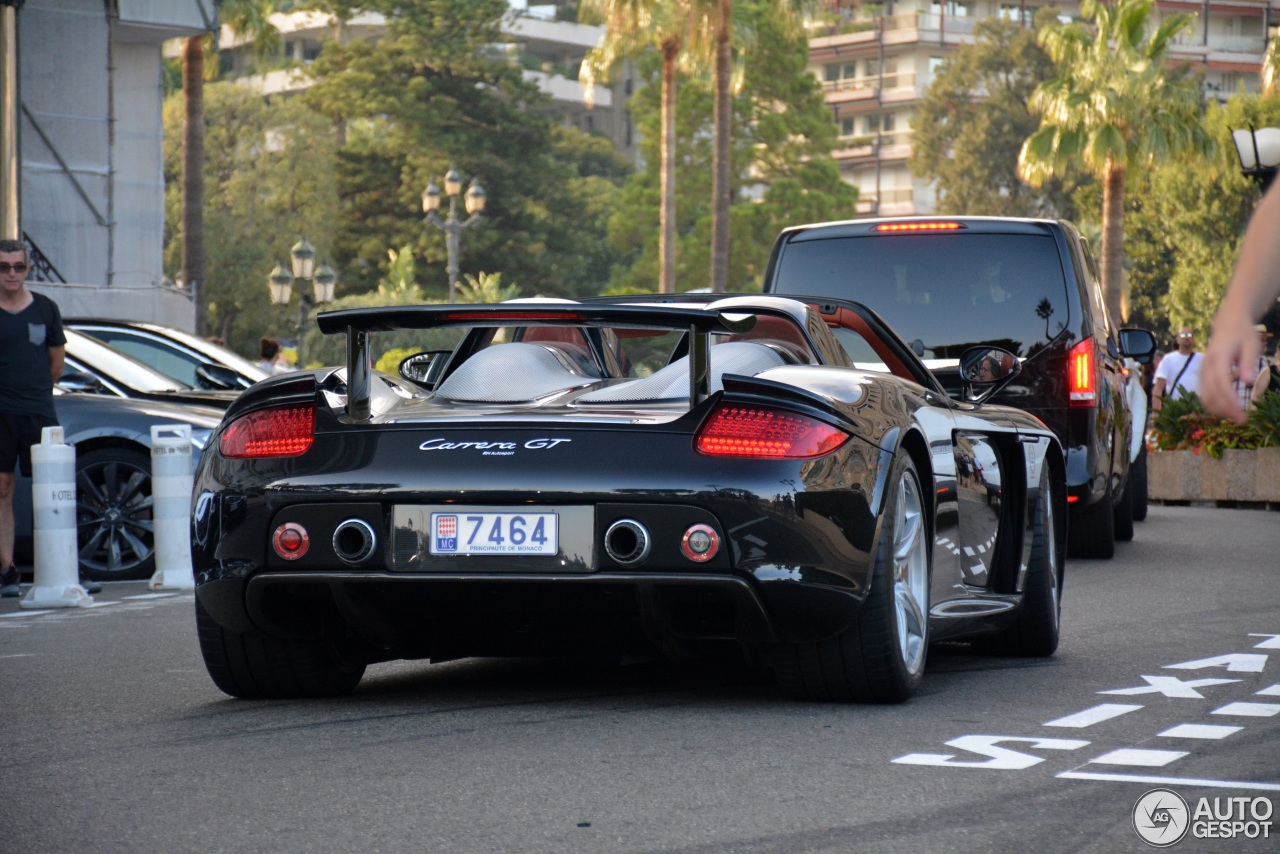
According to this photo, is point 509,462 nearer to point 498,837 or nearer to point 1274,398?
point 498,837

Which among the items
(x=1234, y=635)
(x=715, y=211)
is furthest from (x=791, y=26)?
(x=1234, y=635)

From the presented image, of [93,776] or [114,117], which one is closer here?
[93,776]

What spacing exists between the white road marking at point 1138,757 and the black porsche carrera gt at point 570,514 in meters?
0.77

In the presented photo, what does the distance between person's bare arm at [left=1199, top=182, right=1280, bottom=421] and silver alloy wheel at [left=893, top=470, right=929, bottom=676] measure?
126 inches

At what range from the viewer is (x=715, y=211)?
156ft

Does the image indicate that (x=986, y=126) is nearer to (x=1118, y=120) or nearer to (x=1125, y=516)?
(x=1118, y=120)

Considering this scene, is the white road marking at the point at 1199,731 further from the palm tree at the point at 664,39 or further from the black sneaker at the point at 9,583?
the palm tree at the point at 664,39

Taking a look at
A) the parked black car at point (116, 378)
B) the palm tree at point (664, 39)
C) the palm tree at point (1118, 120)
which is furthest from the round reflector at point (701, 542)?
the palm tree at point (664, 39)

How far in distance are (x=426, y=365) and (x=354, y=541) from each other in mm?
3040

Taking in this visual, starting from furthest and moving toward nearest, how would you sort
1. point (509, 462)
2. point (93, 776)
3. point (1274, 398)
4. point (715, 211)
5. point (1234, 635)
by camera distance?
1. point (715, 211)
2. point (1274, 398)
3. point (1234, 635)
4. point (509, 462)
5. point (93, 776)

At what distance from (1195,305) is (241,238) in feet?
116

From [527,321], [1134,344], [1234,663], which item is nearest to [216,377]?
[1134,344]

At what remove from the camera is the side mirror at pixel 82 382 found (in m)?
12.3

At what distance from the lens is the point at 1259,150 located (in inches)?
760
